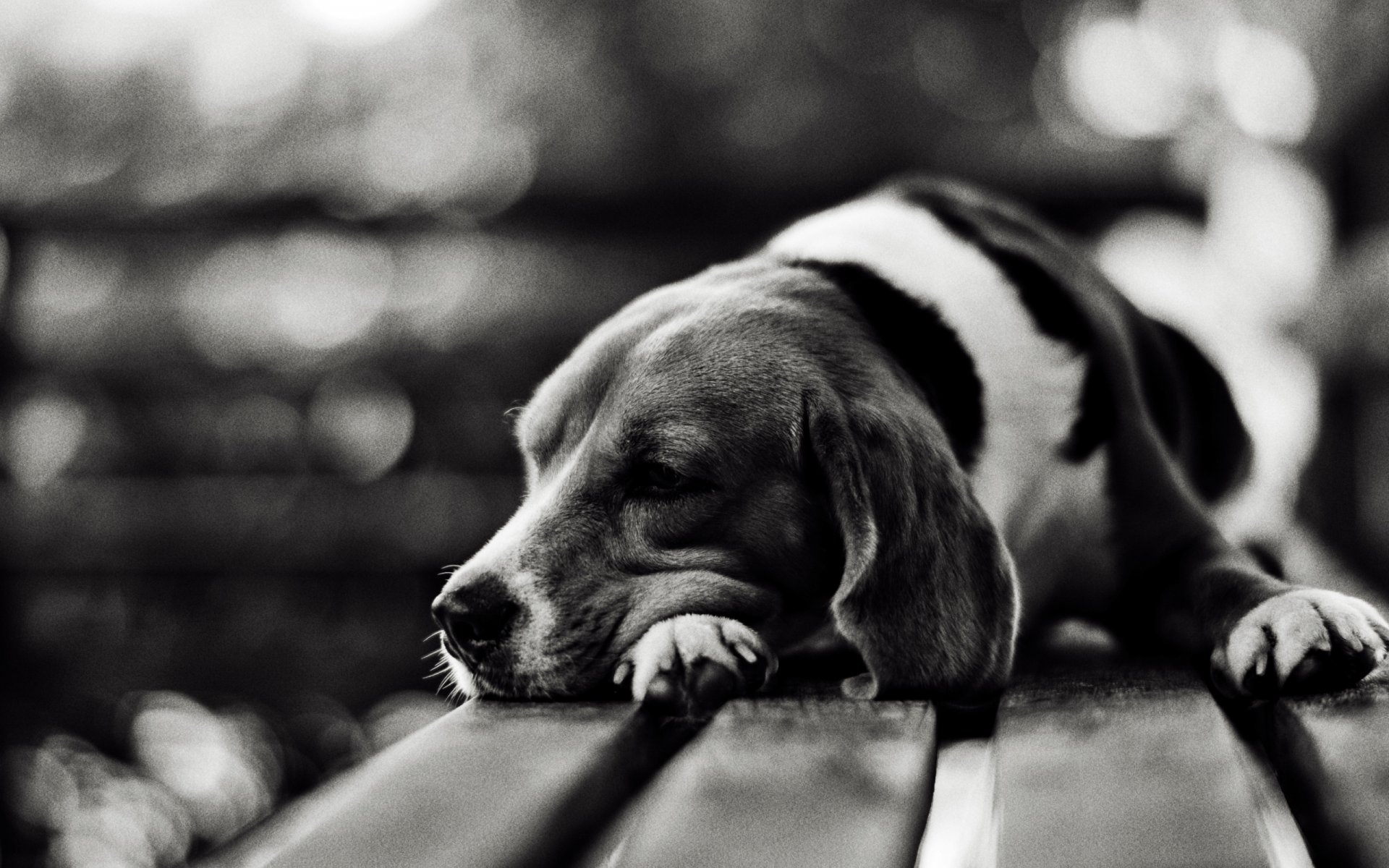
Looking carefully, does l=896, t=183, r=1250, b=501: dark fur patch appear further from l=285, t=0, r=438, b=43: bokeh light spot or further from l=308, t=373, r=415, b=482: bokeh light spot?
l=285, t=0, r=438, b=43: bokeh light spot

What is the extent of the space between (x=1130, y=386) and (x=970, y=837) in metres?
1.60

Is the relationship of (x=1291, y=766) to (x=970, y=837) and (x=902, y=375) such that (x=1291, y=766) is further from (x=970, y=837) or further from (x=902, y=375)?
(x=902, y=375)

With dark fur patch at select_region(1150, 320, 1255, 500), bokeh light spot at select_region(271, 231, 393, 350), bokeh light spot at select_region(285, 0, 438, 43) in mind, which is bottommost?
bokeh light spot at select_region(271, 231, 393, 350)

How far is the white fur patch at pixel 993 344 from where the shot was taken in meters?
2.46

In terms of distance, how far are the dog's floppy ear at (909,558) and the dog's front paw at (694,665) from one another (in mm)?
140

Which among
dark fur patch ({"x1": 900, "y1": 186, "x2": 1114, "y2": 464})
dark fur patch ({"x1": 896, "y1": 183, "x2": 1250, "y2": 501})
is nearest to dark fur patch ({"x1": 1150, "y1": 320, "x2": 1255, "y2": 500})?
dark fur patch ({"x1": 896, "y1": 183, "x2": 1250, "y2": 501})

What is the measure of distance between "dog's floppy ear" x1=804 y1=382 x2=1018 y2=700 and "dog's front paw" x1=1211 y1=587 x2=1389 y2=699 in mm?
309

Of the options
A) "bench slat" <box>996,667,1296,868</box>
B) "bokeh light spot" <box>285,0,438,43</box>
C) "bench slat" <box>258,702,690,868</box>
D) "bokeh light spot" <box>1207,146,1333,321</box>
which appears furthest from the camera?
"bokeh light spot" <box>285,0,438,43</box>

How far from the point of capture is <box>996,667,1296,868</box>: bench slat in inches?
36.5

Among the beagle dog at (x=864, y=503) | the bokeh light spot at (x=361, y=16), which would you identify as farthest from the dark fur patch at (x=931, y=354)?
the bokeh light spot at (x=361, y=16)

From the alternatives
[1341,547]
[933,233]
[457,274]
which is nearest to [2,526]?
[457,274]

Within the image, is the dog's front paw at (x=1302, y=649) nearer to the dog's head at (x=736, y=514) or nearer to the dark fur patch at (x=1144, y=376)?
the dog's head at (x=736, y=514)

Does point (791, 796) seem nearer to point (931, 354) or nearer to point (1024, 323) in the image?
point (931, 354)

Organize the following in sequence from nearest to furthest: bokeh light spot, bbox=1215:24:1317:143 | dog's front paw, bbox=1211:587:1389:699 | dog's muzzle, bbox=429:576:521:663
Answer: dog's front paw, bbox=1211:587:1389:699 < dog's muzzle, bbox=429:576:521:663 < bokeh light spot, bbox=1215:24:1317:143
